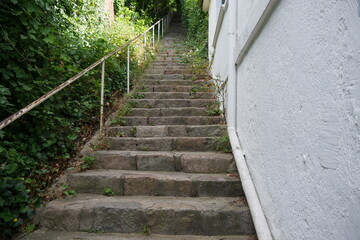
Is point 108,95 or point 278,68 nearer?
point 278,68

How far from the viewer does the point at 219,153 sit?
2971 mm

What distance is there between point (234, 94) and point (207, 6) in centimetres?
695

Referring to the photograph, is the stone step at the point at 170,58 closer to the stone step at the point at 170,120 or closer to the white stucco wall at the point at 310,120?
the stone step at the point at 170,120

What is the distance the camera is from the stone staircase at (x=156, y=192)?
2104mm

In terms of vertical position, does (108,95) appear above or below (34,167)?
above

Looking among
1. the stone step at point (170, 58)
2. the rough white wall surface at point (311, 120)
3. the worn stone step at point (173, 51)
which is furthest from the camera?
the worn stone step at point (173, 51)

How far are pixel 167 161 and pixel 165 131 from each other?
0.74 metres

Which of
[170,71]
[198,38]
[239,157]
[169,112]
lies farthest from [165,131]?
[198,38]

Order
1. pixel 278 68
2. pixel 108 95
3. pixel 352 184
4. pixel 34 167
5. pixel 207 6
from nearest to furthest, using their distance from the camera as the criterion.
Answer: pixel 352 184 → pixel 278 68 → pixel 34 167 → pixel 108 95 → pixel 207 6

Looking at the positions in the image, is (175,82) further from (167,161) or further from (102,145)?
(167,161)

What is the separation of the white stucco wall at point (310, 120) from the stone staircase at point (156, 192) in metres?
0.48

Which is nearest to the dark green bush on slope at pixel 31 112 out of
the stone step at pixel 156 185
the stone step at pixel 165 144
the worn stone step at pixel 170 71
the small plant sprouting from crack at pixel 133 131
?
the stone step at pixel 156 185

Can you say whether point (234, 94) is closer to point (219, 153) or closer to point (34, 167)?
point (219, 153)

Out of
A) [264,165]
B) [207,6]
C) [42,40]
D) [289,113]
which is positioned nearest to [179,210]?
[264,165]
